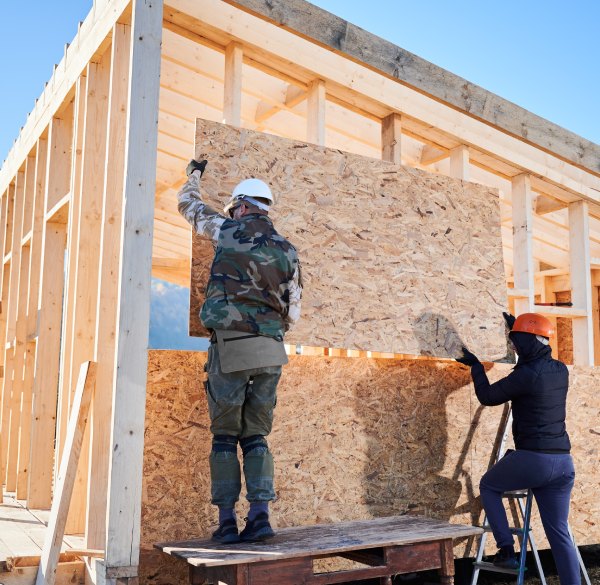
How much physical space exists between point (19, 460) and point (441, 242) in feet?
13.5

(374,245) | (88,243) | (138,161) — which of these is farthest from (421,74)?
(88,243)

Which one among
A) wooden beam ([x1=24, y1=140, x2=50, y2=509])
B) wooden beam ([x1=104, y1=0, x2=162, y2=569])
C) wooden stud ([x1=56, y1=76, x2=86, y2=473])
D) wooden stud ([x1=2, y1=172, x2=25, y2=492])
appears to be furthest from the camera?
wooden stud ([x1=2, y1=172, x2=25, y2=492])

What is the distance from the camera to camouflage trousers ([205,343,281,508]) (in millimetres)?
3746

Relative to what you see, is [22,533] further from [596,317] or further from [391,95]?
[596,317]

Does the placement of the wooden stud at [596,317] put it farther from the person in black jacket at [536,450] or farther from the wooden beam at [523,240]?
the person in black jacket at [536,450]

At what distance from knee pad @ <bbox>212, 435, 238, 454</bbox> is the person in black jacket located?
192cm

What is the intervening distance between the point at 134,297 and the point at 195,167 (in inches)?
36.6

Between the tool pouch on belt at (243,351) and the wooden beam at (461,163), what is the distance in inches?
114

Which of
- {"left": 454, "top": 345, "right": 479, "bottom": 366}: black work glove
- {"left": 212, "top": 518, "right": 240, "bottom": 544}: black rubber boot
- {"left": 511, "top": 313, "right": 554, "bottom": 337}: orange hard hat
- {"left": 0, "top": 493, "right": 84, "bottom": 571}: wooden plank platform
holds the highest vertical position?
{"left": 511, "top": 313, "right": 554, "bottom": 337}: orange hard hat

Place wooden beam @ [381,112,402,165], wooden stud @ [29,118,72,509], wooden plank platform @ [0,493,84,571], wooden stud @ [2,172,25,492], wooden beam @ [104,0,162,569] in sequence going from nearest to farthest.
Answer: wooden beam @ [104,0,162,569], wooden plank platform @ [0,493,84,571], wooden beam @ [381,112,402,165], wooden stud @ [29,118,72,509], wooden stud @ [2,172,25,492]

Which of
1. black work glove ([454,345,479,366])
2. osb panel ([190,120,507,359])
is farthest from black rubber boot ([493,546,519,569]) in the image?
osb panel ([190,120,507,359])

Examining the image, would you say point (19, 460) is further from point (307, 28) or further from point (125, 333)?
point (307, 28)

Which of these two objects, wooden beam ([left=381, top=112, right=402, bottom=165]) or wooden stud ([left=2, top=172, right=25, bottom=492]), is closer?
wooden beam ([left=381, top=112, right=402, bottom=165])

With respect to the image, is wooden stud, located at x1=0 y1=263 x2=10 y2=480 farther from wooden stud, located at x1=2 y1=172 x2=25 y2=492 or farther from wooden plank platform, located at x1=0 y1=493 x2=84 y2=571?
wooden plank platform, located at x1=0 y1=493 x2=84 y2=571
